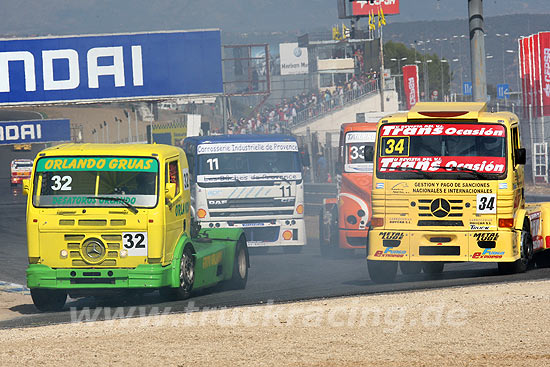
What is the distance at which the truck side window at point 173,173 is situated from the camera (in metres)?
15.5

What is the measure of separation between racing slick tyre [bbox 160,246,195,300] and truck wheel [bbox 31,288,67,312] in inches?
62.2

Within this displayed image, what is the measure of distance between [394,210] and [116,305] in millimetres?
4611

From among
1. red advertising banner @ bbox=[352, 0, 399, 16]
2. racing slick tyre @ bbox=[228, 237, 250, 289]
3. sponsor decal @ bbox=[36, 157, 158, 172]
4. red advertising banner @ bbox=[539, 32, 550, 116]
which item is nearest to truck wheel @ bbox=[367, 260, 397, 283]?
racing slick tyre @ bbox=[228, 237, 250, 289]

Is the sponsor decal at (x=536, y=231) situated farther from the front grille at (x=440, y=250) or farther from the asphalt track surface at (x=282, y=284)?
the front grille at (x=440, y=250)

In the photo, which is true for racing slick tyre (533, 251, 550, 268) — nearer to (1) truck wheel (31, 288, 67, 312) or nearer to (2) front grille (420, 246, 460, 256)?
(2) front grille (420, 246, 460, 256)

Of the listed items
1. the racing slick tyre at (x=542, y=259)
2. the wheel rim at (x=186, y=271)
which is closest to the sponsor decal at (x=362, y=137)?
the racing slick tyre at (x=542, y=259)

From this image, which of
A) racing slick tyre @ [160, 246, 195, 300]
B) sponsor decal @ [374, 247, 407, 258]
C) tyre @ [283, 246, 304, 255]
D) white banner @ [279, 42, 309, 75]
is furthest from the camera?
white banner @ [279, 42, 309, 75]

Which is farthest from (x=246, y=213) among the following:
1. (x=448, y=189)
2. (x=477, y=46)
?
(x=448, y=189)

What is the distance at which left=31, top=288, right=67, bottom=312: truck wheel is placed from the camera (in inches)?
605

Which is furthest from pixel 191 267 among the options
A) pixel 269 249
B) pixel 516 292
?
pixel 269 249

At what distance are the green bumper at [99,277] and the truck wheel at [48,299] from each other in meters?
0.34

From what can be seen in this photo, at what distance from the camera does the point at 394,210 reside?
53.4 ft

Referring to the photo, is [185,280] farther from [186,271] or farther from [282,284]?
[282,284]

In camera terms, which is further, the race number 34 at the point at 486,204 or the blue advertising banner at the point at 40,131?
the blue advertising banner at the point at 40,131
